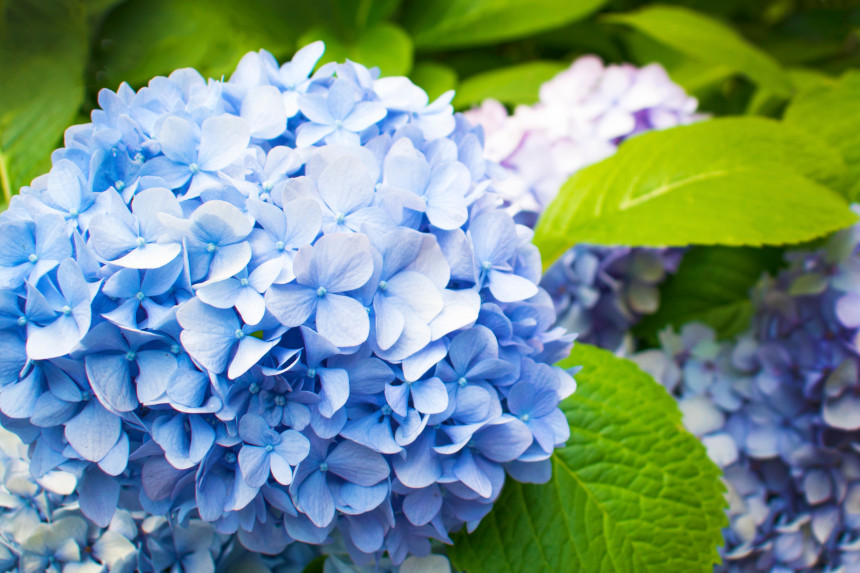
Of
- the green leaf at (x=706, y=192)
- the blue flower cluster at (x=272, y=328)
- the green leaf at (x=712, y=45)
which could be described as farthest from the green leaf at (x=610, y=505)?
the green leaf at (x=712, y=45)

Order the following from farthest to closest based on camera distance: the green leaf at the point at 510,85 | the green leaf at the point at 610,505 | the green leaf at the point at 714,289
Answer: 1. the green leaf at the point at 510,85
2. the green leaf at the point at 714,289
3. the green leaf at the point at 610,505

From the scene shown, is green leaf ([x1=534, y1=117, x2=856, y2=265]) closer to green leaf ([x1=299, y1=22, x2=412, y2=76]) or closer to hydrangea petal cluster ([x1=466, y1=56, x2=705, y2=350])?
hydrangea petal cluster ([x1=466, y1=56, x2=705, y2=350])

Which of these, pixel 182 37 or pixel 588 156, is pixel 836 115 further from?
pixel 182 37

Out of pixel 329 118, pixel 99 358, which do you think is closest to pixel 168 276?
pixel 99 358

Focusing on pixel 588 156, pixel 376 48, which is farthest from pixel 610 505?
pixel 376 48

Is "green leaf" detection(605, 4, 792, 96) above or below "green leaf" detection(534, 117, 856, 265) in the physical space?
above

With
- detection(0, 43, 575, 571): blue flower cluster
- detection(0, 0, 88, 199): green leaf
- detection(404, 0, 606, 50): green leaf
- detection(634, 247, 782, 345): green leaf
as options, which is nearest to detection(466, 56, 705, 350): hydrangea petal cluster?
detection(634, 247, 782, 345): green leaf

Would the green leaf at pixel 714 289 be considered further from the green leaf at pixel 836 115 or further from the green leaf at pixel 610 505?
the green leaf at pixel 610 505
